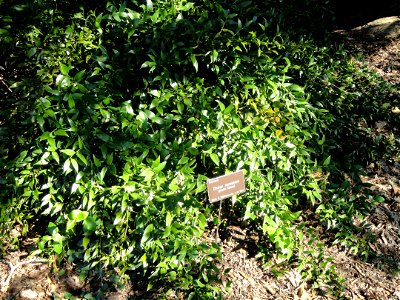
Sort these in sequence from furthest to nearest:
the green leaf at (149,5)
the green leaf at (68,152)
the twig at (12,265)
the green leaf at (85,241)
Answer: the green leaf at (149,5) → the twig at (12,265) → the green leaf at (85,241) → the green leaf at (68,152)

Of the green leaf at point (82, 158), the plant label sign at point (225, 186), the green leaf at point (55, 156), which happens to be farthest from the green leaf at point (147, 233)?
the green leaf at point (55, 156)

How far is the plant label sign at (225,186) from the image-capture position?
2.35 metres

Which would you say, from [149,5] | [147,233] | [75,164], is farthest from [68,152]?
[149,5]

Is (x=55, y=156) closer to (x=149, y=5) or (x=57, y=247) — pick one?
(x=57, y=247)

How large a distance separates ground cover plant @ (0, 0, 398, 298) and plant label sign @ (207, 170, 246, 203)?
10 cm

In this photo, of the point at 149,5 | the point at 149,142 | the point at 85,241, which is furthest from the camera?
the point at 149,5

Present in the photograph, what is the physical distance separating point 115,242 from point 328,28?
330 cm

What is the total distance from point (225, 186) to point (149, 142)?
557 mm

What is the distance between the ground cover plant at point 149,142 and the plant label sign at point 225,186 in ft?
0.33

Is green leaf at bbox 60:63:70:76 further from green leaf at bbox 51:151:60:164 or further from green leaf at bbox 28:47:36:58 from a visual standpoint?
green leaf at bbox 51:151:60:164

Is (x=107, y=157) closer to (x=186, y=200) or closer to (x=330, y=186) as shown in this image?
(x=186, y=200)

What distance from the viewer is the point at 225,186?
2.40m

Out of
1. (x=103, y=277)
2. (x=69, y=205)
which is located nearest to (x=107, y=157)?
(x=69, y=205)

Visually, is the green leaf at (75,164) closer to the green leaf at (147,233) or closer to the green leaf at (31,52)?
the green leaf at (147,233)
